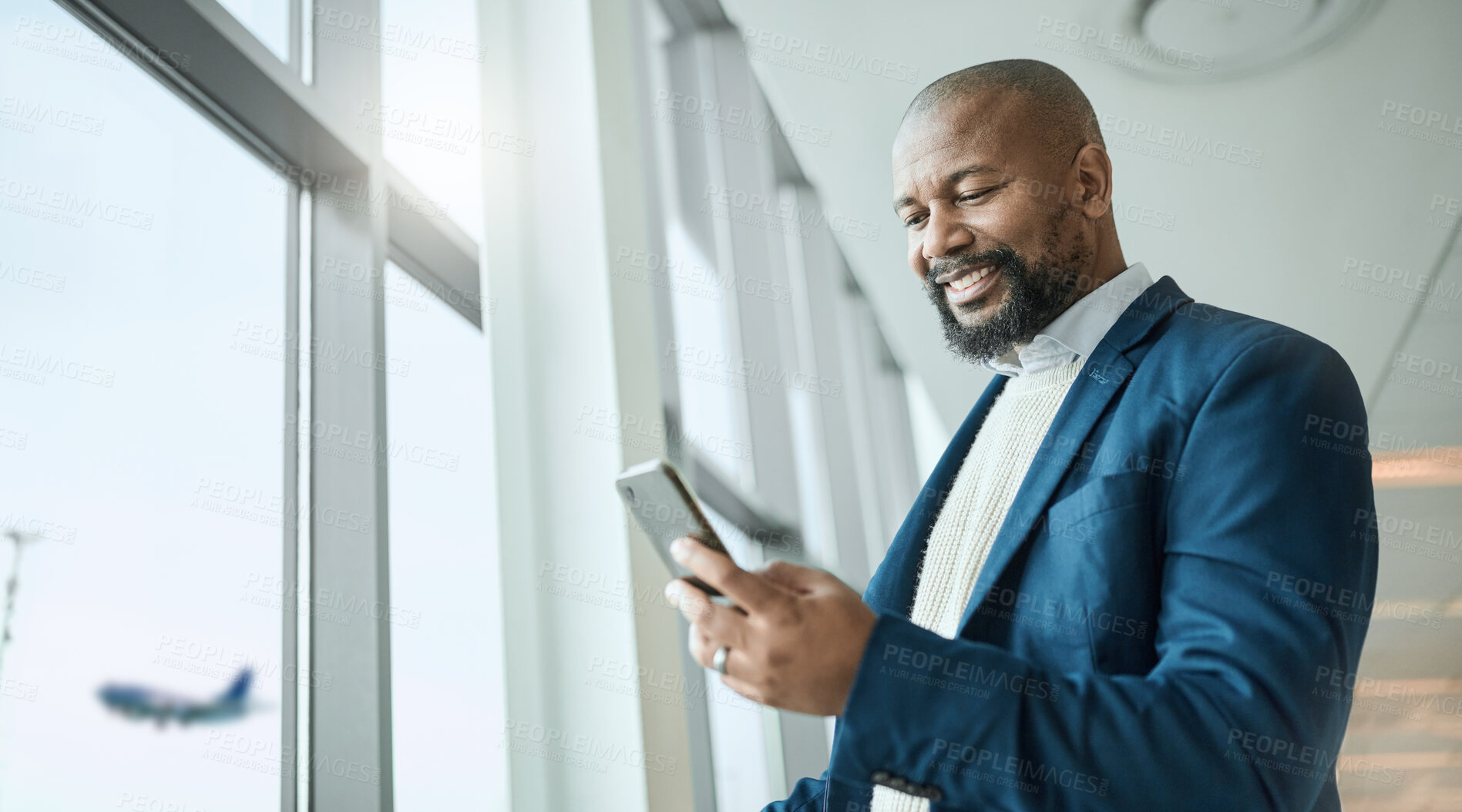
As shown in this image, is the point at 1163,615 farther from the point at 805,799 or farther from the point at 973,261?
the point at 973,261

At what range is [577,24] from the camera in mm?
2305

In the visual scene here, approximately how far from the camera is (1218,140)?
14.1 feet

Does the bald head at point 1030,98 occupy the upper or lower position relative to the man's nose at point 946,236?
upper

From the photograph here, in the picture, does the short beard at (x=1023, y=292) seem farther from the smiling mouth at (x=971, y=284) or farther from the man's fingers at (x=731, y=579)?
the man's fingers at (x=731, y=579)

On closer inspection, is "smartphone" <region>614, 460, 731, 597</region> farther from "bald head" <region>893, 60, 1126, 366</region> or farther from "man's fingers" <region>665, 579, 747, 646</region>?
"bald head" <region>893, 60, 1126, 366</region>

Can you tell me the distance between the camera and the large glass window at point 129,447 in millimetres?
1267

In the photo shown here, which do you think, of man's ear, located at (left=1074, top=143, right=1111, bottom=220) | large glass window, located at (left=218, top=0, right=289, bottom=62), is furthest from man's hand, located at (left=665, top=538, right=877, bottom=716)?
large glass window, located at (left=218, top=0, right=289, bottom=62)

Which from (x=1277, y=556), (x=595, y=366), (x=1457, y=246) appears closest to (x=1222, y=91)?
(x=1457, y=246)

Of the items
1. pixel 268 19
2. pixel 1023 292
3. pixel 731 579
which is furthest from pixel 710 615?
pixel 268 19

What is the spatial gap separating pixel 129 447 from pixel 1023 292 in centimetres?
126

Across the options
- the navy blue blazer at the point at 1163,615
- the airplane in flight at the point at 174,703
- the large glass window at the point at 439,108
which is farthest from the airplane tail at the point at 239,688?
the large glass window at the point at 439,108

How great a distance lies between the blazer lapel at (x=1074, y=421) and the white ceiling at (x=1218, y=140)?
2.59 m

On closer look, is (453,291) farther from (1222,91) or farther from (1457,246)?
(1457,246)

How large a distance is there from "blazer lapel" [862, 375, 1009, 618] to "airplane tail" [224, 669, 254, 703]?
3.15 ft
